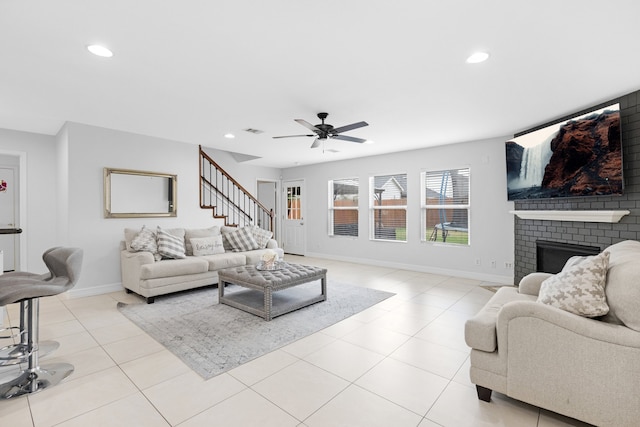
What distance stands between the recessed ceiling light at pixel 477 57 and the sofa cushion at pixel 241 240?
4.38m

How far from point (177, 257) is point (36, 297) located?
7.98 ft

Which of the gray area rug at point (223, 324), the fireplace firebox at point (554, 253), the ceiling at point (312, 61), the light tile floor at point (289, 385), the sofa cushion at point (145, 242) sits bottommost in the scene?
the light tile floor at point (289, 385)

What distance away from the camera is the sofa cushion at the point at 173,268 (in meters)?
4.01

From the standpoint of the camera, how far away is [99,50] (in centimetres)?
237

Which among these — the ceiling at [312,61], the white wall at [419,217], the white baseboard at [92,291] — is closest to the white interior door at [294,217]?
the white wall at [419,217]

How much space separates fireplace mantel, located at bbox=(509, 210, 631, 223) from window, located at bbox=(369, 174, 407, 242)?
2.12 meters

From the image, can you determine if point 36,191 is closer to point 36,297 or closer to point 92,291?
point 92,291

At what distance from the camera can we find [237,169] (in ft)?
24.7

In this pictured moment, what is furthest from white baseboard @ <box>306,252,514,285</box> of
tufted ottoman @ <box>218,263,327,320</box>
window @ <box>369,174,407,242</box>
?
tufted ottoman @ <box>218,263,327,320</box>

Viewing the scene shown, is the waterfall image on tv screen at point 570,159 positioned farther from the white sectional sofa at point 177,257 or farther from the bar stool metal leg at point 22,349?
the bar stool metal leg at point 22,349

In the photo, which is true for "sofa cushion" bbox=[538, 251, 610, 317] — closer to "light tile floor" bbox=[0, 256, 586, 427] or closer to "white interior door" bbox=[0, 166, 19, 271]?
"light tile floor" bbox=[0, 256, 586, 427]

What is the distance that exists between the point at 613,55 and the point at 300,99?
272 cm

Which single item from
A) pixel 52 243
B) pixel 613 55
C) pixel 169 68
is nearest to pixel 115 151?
pixel 52 243

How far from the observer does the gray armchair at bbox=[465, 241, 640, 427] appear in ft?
5.25
